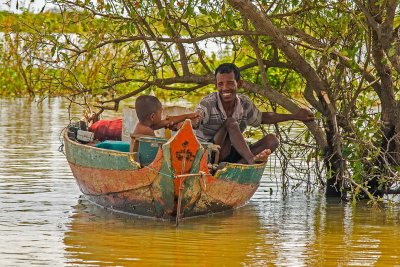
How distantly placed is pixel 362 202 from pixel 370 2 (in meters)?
1.92

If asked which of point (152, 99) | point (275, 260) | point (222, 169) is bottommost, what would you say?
point (275, 260)

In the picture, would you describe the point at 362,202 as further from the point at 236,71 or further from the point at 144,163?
the point at 144,163

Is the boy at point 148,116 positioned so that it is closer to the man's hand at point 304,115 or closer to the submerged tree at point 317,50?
the submerged tree at point 317,50

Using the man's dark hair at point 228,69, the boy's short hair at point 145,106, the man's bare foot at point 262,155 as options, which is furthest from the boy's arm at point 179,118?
the man's bare foot at point 262,155

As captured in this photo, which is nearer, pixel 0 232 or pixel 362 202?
pixel 0 232

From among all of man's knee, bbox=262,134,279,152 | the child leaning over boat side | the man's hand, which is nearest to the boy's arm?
the child leaning over boat side

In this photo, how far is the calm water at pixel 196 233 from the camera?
705cm

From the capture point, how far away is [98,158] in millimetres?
8617

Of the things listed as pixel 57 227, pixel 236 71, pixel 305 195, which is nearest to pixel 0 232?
pixel 57 227

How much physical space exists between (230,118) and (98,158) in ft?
3.51

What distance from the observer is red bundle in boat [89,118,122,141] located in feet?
33.2

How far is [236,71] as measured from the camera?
8.85 meters

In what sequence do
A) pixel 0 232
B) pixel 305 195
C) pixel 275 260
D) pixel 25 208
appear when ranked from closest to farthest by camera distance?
pixel 275 260, pixel 0 232, pixel 25 208, pixel 305 195

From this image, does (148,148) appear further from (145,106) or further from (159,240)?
(159,240)
